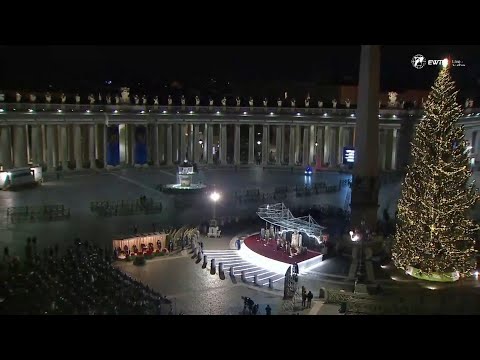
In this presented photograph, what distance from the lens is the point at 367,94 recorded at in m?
33.2

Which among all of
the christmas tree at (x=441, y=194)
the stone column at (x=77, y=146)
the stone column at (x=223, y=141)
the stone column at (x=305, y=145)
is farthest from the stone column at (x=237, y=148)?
the christmas tree at (x=441, y=194)

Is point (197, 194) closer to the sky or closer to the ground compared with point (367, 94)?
closer to the ground

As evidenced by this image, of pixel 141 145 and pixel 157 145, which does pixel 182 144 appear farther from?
pixel 141 145

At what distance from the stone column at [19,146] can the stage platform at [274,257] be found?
3966 centimetres

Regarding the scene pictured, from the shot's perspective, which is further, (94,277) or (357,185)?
(357,185)

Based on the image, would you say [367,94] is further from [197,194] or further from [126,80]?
[126,80]

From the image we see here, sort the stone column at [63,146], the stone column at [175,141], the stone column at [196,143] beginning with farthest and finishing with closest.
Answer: the stone column at [196,143]
the stone column at [175,141]
the stone column at [63,146]

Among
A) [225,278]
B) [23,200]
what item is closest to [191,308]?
[225,278]

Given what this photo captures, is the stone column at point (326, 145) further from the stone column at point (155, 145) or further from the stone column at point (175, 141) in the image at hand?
the stone column at point (155, 145)

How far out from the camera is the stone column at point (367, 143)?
108 ft

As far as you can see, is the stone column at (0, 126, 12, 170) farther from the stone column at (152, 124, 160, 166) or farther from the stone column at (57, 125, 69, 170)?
the stone column at (152, 124, 160, 166)

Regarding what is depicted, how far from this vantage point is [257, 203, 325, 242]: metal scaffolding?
1309 inches
